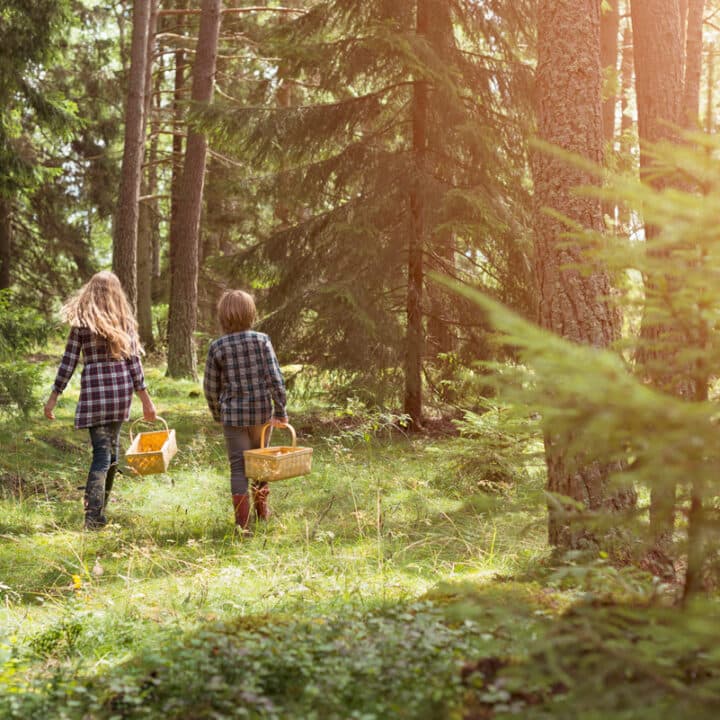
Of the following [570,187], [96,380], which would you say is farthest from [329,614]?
[96,380]

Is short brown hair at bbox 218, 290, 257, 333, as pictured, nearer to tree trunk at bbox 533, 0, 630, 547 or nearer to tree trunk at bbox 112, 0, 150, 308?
tree trunk at bbox 533, 0, 630, 547

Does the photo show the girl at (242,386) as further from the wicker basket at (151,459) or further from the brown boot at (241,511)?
the wicker basket at (151,459)

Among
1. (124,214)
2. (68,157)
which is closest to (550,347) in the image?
(124,214)

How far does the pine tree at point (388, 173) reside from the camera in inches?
392

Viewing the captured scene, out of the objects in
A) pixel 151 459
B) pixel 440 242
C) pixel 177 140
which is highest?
pixel 177 140

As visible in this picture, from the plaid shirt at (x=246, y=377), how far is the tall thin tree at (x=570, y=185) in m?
2.17

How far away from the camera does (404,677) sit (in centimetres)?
260

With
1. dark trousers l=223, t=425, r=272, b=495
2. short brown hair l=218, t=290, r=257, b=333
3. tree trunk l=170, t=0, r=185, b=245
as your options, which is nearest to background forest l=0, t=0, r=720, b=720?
dark trousers l=223, t=425, r=272, b=495

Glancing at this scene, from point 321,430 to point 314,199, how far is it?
340 centimetres

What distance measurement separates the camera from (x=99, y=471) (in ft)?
19.6

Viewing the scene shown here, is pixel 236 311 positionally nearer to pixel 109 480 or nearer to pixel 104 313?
pixel 104 313

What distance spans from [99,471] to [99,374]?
78 centimetres

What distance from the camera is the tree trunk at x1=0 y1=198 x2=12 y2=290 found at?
17141 mm

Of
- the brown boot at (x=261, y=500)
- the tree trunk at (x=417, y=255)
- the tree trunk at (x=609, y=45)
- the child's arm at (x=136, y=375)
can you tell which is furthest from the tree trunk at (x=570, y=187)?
the tree trunk at (x=609, y=45)
